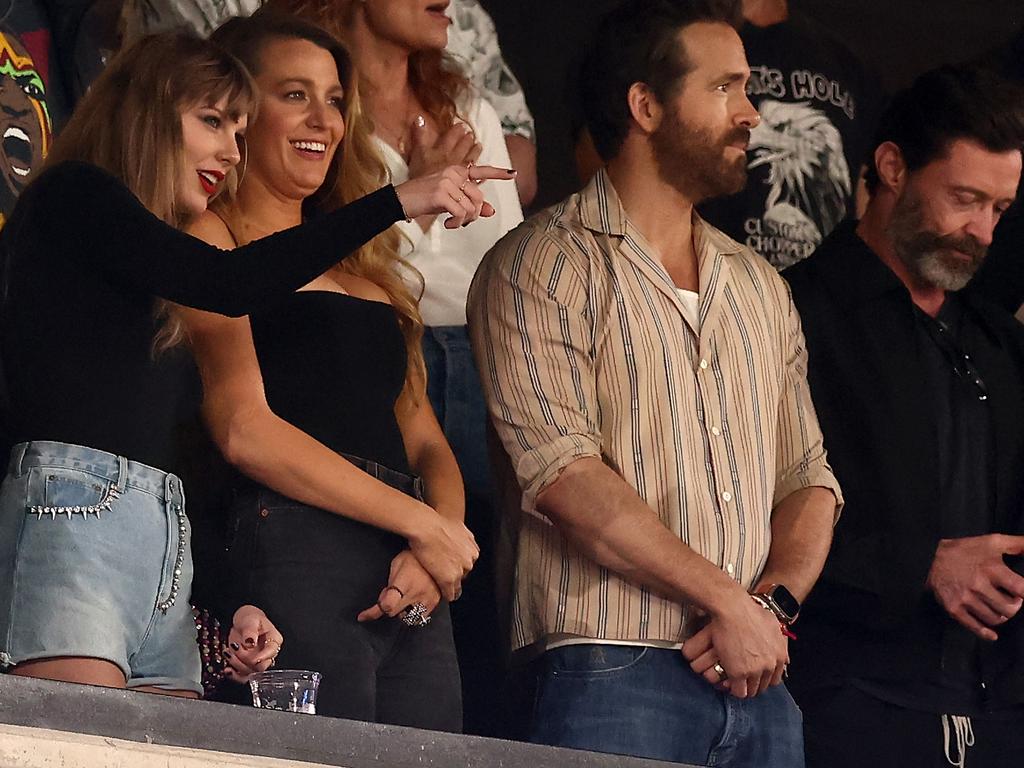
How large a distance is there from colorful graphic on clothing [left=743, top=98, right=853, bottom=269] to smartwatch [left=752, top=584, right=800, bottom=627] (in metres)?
0.89

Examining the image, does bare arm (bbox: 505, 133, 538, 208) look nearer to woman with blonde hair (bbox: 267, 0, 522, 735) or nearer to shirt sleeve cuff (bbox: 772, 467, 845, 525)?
woman with blonde hair (bbox: 267, 0, 522, 735)

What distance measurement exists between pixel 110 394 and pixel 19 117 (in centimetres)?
67

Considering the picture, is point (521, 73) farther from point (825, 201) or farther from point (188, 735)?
point (188, 735)

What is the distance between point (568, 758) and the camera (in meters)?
2.75

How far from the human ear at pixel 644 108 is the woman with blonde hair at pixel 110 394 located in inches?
25.9

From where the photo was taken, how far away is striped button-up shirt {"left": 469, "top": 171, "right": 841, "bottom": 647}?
2.96 meters

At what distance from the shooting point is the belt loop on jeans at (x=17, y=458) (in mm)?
2539

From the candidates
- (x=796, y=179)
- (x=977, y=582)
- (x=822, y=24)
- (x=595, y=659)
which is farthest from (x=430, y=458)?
(x=822, y=24)

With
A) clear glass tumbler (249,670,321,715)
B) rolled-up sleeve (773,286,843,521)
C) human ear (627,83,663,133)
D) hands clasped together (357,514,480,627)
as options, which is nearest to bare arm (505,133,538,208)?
human ear (627,83,663,133)

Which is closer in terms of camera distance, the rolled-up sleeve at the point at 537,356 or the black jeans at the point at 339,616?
the black jeans at the point at 339,616

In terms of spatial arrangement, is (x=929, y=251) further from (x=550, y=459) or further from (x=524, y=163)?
(x=550, y=459)

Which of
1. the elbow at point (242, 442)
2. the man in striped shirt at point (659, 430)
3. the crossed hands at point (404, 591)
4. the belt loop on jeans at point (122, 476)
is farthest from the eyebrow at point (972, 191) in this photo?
the belt loop on jeans at point (122, 476)

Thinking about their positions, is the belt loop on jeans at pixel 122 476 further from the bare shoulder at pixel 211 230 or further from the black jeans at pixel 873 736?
the black jeans at pixel 873 736

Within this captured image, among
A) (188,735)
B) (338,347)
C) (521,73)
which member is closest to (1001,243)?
(521,73)
